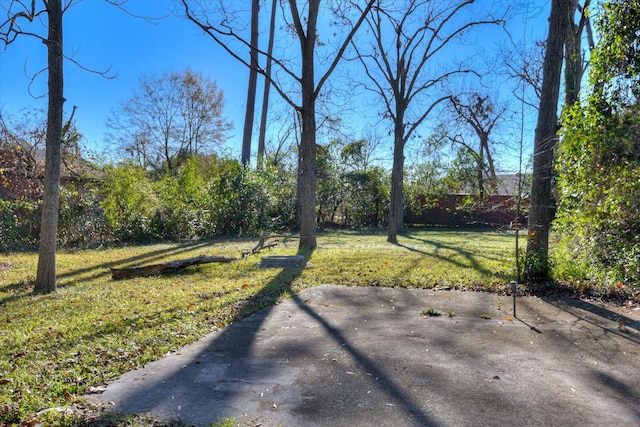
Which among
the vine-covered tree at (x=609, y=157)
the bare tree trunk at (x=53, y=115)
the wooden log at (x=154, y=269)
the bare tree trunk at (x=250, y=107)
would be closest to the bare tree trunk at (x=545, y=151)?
the vine-covered tree at (x=609, y=157)

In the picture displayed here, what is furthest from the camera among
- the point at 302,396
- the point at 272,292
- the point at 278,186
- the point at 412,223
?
the point at 412,223

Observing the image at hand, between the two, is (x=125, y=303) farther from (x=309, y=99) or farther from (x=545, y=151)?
(x=309, y=99)

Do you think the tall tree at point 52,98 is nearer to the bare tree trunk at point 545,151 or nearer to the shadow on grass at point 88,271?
the shadow on grass at point 88,271

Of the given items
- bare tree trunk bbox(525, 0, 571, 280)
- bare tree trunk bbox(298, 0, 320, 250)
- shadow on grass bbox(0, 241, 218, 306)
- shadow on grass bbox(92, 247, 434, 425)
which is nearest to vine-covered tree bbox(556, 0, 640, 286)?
bare tree trunk bbox(525, 0, 571, 280)

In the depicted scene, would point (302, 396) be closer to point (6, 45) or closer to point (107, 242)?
point (6, 45)

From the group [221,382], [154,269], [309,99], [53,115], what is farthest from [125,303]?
[309,99]

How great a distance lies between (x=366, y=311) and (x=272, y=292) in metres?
1.85

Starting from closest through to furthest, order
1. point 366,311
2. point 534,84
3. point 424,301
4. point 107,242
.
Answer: point 366,311 < point 424,301 < point 107,242 < point 534,84

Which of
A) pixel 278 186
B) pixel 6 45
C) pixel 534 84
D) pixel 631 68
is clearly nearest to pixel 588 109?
pixel 631 68

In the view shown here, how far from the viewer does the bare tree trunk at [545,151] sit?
24.7ft

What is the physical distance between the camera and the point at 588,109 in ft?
22.4

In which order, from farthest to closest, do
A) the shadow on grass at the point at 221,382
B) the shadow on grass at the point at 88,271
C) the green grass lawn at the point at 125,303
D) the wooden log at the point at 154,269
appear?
1. the wooden log at the point at 154,269
2. the shadow on grass at the point at 88,271
3. the green grass lawn at the point at 125,303
4. the shadow on grass at the point at 221,382

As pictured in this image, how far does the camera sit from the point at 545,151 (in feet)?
24.7

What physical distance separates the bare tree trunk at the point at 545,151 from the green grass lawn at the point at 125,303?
0.72m
